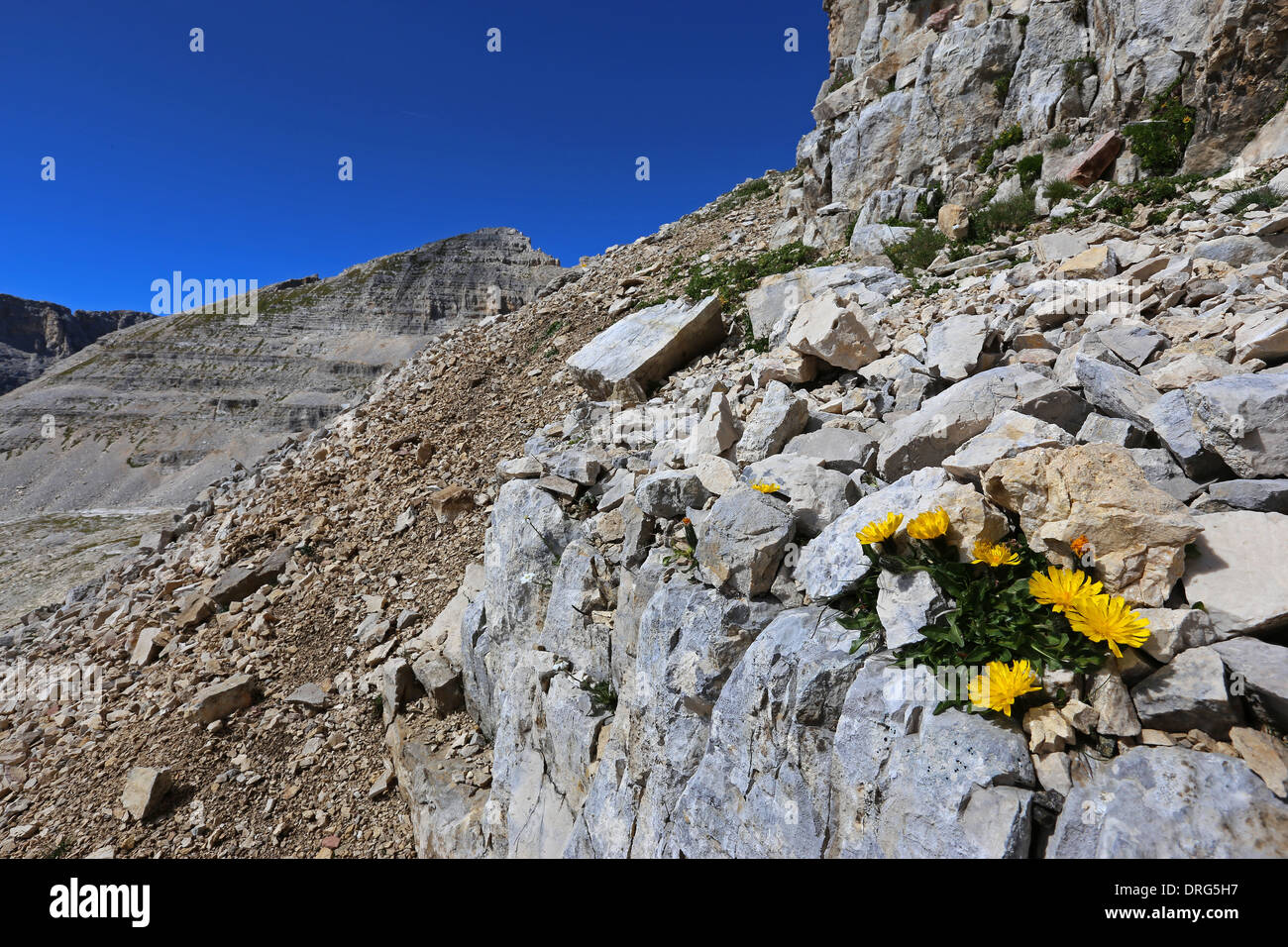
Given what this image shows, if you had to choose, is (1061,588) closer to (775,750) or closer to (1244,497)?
(1244,497)

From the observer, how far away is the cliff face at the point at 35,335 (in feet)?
454

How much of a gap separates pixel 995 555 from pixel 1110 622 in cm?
63

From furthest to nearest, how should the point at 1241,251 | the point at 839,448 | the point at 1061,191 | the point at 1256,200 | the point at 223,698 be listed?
1. the point at 1061,191
2. the point at 223,698
3. the point at 1256,200
4. the point at 1241,251
5. the point at 839,448

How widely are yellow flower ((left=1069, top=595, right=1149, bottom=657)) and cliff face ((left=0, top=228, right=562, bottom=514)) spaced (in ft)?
232

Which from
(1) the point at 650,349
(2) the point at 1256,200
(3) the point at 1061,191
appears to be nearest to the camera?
(2) the point at 1256,200

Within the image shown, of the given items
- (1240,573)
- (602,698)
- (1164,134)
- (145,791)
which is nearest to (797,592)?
(1240,573)

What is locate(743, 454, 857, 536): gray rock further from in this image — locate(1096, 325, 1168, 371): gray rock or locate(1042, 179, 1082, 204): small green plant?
locate(1042, 179, 1082, 204): small green plant

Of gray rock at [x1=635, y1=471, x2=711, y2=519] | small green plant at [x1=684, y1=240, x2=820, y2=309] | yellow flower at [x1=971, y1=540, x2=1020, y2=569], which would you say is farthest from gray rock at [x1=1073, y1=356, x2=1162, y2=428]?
small green plant at [x1=684, y1=240, x2=820, y2=309]

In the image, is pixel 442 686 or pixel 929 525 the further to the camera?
pixel 442 686

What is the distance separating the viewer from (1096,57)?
11195 mm

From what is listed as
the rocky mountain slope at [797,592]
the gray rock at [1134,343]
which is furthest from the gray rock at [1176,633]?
the gray rock at [1134,343]

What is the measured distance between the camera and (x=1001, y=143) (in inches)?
467

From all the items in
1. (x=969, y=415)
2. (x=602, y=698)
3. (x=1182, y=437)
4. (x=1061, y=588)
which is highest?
(x=969, y=415)

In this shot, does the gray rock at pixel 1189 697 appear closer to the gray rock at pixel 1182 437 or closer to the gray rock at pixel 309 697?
the gray rock at pixel 1182 437
